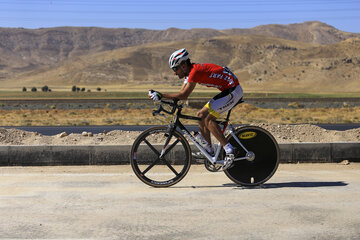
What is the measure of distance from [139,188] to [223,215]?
208 cm

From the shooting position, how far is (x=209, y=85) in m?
7.70

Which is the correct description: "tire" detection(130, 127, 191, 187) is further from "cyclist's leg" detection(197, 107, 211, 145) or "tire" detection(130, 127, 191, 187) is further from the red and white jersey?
the red and white jersey

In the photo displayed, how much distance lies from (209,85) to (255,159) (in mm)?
1346

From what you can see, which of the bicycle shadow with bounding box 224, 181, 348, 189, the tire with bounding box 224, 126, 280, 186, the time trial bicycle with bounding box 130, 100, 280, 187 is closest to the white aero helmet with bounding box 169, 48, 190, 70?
the time trial bicycle with bounding box 130, 100, 280, 187

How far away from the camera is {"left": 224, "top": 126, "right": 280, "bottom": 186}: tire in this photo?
8.07 m

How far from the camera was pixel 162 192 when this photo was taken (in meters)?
7.78

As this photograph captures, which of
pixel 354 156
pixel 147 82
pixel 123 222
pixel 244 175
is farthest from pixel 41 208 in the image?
pixel 147 82

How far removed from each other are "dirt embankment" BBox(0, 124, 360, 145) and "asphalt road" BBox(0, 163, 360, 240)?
128 inches

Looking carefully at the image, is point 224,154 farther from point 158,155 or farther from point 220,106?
point 158,155

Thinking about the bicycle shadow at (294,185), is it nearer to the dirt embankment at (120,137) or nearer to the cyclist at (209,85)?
the cyclist at (209,85)

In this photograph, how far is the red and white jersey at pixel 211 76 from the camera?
7566mm

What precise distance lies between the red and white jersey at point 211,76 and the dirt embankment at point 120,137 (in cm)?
513

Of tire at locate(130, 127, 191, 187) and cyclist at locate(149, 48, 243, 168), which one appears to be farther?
tire at locate(130, 127, 191, 187)

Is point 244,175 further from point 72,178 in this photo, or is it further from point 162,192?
point 72,178
